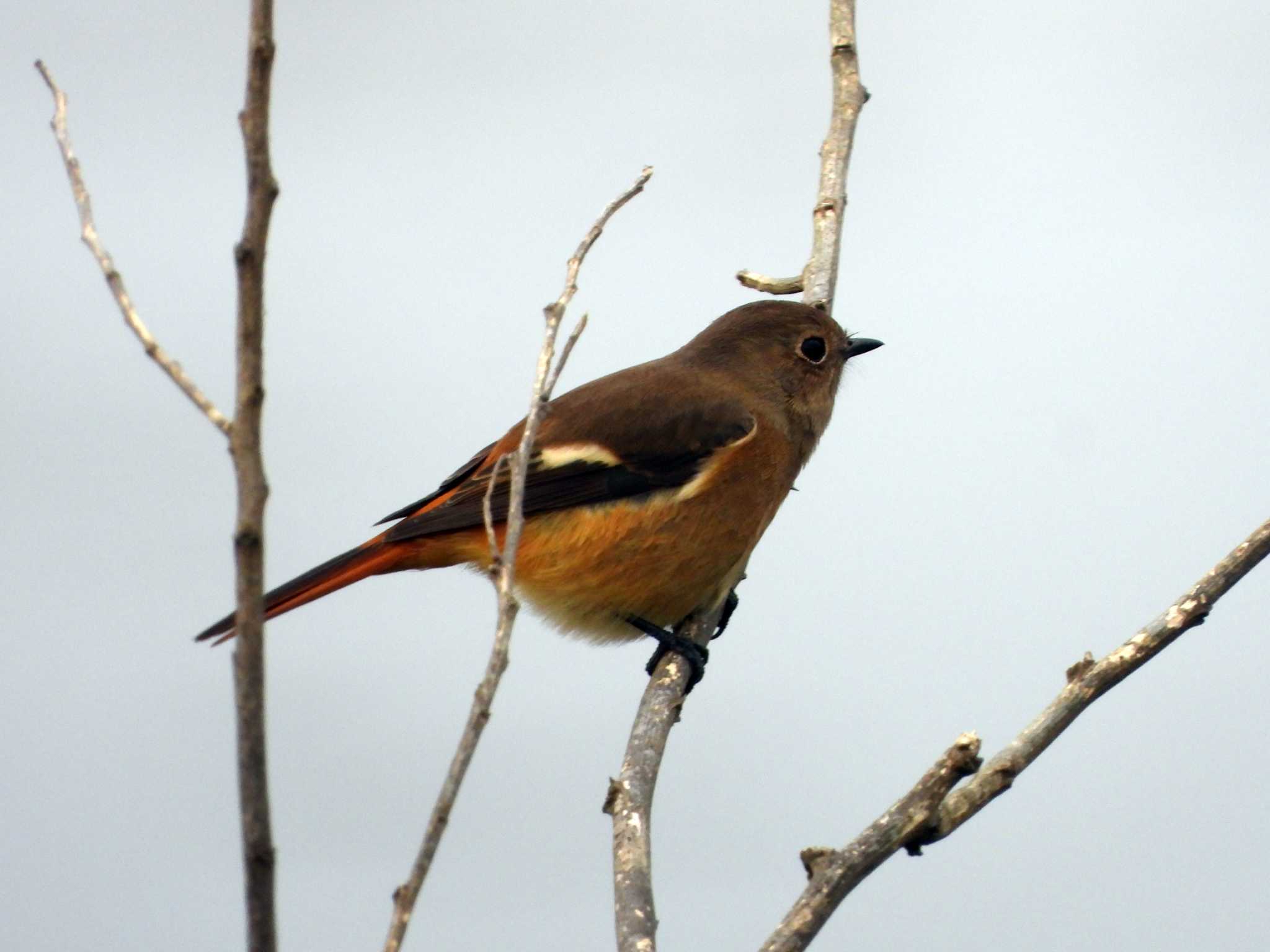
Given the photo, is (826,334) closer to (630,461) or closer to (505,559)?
(630,461)

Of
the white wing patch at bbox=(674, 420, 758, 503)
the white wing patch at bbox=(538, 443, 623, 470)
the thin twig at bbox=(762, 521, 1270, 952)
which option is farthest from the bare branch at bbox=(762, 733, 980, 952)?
the white wing patch at bbox=(538, 443, 623, 470)

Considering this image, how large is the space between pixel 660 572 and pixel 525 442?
2460 mm

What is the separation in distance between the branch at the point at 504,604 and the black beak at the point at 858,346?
2.68m

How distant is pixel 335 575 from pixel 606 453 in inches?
38.0

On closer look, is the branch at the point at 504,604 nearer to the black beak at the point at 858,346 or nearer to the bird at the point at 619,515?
the bird at the point at 619,515

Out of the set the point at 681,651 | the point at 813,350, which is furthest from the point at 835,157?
the point at 681,651

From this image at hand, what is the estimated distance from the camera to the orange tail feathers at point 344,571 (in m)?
4.56

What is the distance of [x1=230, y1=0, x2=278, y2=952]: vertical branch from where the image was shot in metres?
1.64

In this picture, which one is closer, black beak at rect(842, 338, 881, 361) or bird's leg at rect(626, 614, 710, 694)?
bird's leg at rect(626, 614, 710, 694)

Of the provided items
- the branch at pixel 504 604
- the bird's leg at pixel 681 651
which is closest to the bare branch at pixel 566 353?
the branch at pixel 504 604

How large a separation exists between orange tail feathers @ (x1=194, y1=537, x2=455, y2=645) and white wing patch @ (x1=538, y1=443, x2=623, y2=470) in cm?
48

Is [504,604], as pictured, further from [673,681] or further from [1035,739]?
[673,681]

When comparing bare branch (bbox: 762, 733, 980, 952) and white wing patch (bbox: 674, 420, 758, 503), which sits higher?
white wing patch (bbox: 674, 420, 758, 503)

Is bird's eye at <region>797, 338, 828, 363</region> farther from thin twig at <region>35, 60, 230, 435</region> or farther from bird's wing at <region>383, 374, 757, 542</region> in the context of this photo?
thin twig at <region>35, 60, 230, 435</region>
